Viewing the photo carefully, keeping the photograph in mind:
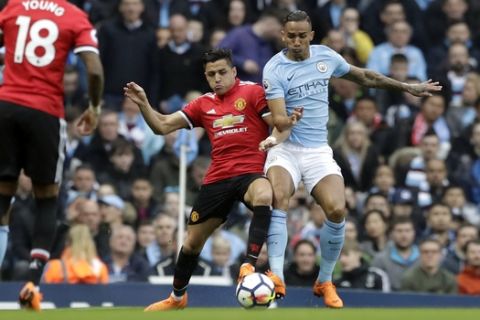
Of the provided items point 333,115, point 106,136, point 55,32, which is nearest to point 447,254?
point 333,115

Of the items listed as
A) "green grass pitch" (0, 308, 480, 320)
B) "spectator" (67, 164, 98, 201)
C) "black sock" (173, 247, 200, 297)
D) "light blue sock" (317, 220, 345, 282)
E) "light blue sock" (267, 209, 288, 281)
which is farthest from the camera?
"spectator" (67, 164, 98, 201)

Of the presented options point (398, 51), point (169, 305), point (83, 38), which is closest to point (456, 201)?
point (398, 51)

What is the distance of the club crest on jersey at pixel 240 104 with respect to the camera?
1387 centimetres

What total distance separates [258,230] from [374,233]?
5.67 metres

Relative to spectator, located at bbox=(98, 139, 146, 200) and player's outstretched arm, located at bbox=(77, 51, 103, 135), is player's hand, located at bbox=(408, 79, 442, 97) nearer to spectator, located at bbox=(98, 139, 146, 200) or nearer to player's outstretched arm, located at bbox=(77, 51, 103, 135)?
player's outstretched arm, located at bbox=(77, 51, 103, 135)

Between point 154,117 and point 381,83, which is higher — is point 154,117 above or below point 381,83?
below

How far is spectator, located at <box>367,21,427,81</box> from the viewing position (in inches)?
861

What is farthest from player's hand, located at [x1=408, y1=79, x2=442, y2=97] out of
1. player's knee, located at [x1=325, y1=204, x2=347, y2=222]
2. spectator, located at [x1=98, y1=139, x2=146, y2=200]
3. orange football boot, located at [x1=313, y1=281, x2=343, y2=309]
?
spectator, located at [x1=98, y1=139, x2=146, y2=200]

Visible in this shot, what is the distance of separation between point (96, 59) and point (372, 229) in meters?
6.28

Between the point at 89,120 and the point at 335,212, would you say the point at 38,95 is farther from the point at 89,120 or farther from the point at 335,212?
the point at 335,212

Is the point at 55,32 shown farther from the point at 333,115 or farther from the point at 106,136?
the point at 333,115

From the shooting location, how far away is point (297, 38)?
13.7 m

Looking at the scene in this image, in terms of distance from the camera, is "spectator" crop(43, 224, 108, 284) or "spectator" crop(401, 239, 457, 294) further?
"spectator" crop(401, 239, 457, 294)

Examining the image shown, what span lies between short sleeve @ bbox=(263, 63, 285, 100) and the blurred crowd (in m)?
4.02
